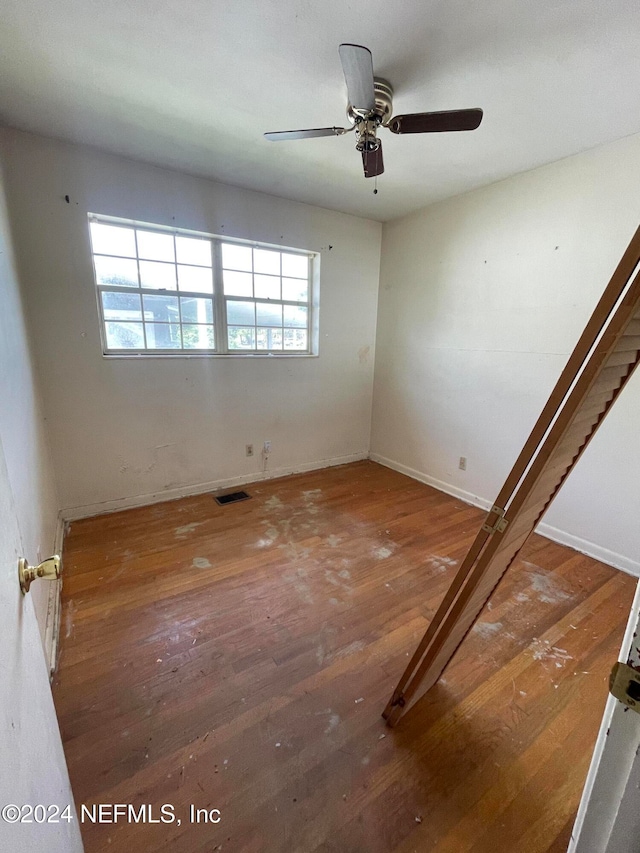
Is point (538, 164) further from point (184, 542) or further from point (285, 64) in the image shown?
point (184, 542)

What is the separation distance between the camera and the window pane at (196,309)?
2.92 m

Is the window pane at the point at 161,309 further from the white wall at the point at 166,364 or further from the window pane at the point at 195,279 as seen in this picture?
the white wall at the point at 166,364

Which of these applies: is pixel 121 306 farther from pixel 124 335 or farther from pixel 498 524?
pixel 498 524

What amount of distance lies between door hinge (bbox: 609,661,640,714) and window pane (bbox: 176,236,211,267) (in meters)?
3.26

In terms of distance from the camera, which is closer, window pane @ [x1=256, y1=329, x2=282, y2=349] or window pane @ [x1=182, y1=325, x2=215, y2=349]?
window pane @ [x1=182, y1=325, x2=215, y2=349]

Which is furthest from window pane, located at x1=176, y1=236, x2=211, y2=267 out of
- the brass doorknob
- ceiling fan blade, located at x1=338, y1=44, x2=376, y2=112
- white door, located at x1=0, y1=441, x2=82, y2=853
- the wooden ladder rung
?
the wooden ladder rung

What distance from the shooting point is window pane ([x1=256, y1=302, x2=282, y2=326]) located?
3283mm

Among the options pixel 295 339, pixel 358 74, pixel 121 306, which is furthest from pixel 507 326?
pixel 121 306

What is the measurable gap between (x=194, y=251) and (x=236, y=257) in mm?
354

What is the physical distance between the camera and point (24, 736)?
1.95 ft

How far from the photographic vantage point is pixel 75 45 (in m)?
1.50

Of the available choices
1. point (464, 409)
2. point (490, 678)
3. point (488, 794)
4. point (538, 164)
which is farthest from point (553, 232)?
point (488, 794)

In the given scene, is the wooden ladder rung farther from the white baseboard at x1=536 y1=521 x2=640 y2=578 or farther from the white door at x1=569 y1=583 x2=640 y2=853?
the white baseboard at x1=536 y1=521 x2=640 y2=578

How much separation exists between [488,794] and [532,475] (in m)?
1.09
